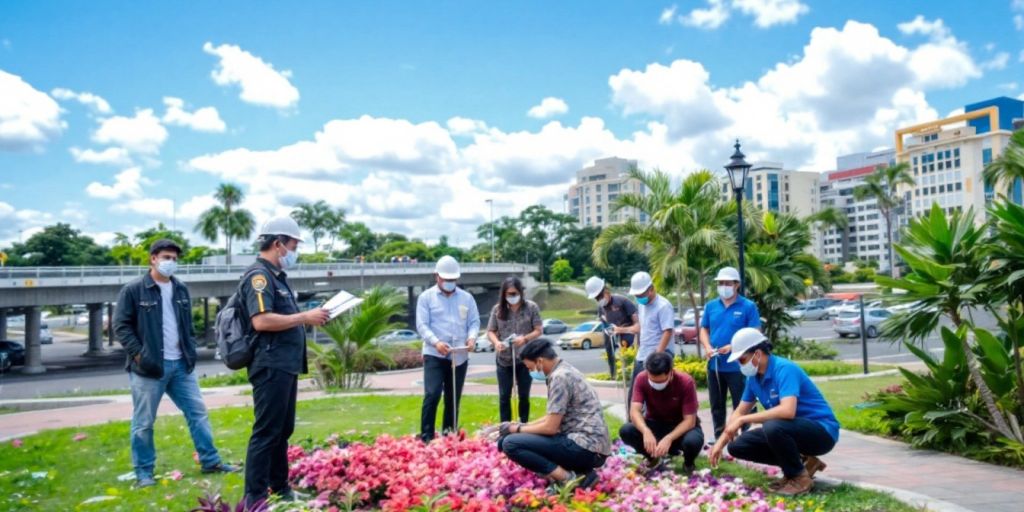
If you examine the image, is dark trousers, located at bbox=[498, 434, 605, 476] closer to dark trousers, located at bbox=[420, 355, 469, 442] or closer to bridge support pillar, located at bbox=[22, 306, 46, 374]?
dark trousers, located at bbox=[420, 355, 469, 442]

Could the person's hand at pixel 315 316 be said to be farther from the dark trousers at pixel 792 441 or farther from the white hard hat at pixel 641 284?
the white hard hat at pixel 641 284

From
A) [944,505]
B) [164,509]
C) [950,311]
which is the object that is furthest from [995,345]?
[164,509]

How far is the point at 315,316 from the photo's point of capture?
16.2 ft

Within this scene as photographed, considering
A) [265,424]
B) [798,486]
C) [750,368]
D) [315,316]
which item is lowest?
[798,486]

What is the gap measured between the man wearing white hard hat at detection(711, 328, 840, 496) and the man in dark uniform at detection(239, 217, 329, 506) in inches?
120

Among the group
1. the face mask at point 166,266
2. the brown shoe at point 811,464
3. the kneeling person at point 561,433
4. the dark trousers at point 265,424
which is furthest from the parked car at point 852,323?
the dark trousers at point 265,424

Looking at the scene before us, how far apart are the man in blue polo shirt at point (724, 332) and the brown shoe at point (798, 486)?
152 cm

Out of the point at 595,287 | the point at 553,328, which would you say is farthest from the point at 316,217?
the point at 595,287

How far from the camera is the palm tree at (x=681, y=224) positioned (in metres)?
13.8

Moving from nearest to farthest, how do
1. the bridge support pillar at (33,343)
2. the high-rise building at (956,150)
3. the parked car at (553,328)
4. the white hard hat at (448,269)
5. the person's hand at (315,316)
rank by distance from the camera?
1. the person's hand at (315,316)
2. the white hard hat at (448,269)
3. the bridge support pillar at (33,343)
4. the parked car at (553,328)
5. the high-rise building at (956,150)

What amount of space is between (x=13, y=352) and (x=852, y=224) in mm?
131654

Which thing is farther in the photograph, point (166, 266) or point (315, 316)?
point (166, 266)

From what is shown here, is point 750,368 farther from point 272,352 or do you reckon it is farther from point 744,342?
point 272,352

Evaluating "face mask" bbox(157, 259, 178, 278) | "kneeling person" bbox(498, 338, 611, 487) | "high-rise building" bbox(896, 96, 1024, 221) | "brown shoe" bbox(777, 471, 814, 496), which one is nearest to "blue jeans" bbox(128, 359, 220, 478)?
"face mask" bbox(157, 259, 178, 278)
